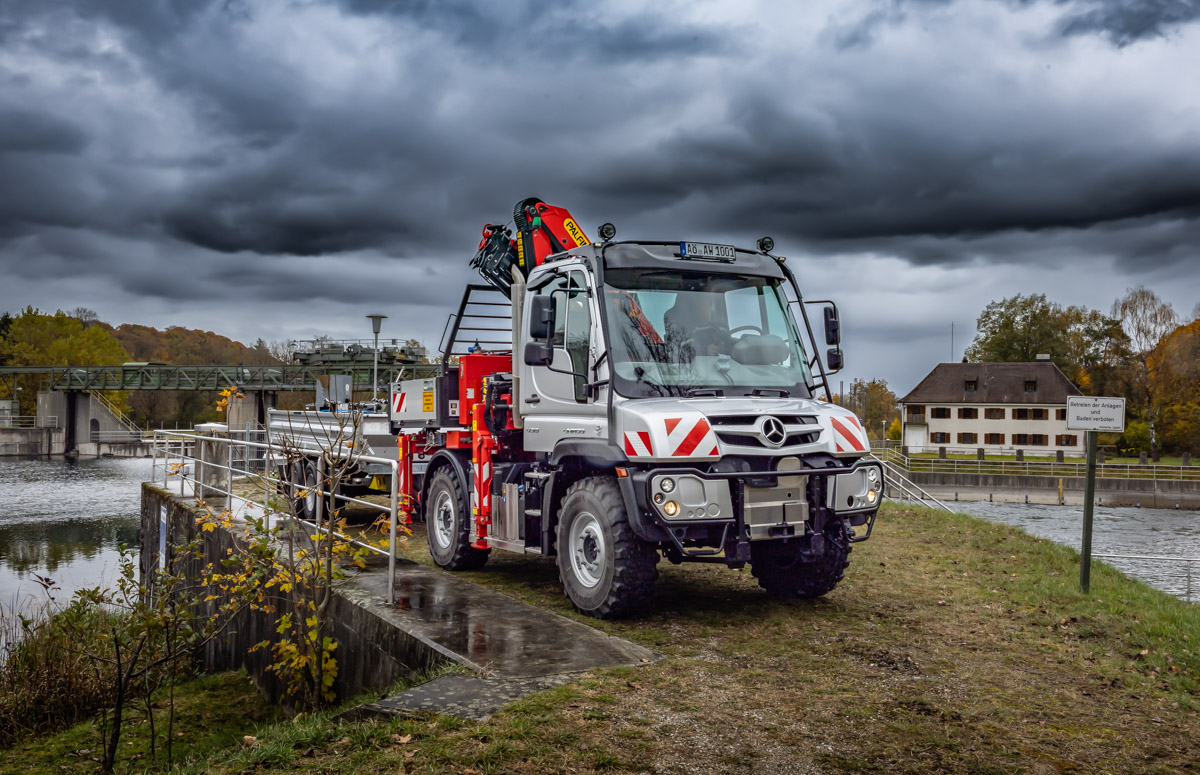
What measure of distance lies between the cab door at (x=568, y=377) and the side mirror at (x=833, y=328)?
2.17m

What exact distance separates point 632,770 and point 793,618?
147 inches

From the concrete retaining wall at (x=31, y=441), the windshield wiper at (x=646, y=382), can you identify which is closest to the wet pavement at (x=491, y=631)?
the windshield wiper at (x=646, y=382)

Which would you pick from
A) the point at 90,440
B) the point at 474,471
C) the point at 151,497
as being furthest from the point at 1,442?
the point at 474,471

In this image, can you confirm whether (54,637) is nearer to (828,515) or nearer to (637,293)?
(637,293)

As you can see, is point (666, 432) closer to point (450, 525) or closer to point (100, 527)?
point (450, 525)

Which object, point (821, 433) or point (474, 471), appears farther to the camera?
point (474, 471)

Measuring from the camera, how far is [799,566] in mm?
8414

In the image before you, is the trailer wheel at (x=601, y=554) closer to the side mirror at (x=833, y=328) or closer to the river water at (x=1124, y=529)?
the side mirror at (x=833, y=328)

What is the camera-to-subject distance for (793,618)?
25.7 feet

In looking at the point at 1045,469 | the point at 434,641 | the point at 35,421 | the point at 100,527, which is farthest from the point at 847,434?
the point at 35,421

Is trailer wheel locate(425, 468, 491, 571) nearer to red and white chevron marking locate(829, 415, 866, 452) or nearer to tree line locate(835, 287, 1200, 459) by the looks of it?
red and white chevron marking locate(829, 415, 866, 452)

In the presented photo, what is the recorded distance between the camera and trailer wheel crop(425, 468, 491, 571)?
9.87 m

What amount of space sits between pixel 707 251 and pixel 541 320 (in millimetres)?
1578

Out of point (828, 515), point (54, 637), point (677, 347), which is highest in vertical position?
point (677, 347)
